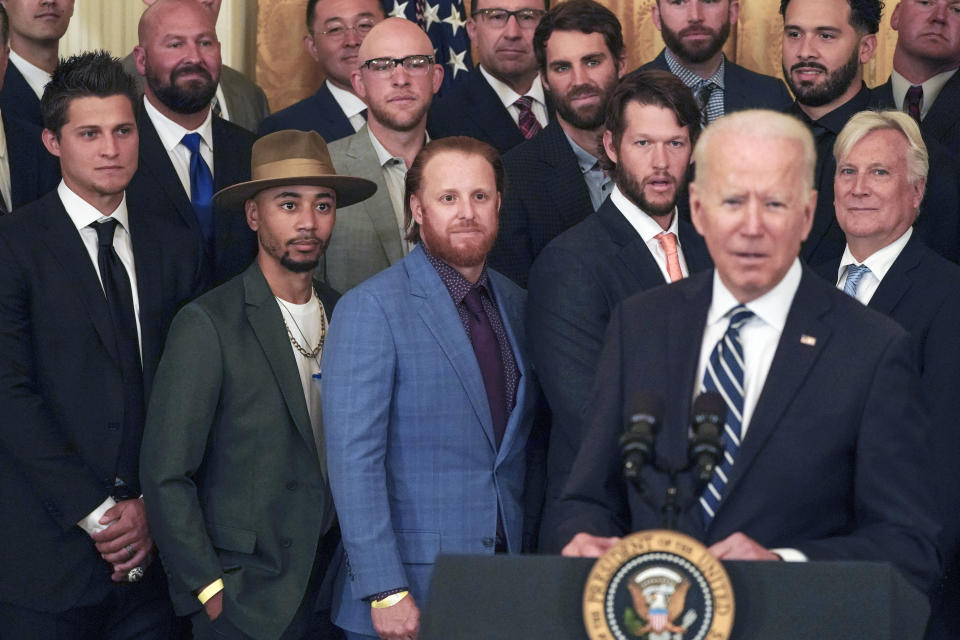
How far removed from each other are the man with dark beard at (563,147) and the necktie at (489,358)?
22.1 inches

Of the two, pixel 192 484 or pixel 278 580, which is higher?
pixel 192 484

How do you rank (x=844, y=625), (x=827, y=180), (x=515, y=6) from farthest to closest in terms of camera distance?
1. (x=515, y=6)
2. (x=827, y=180)
3. (x=844, y=625)

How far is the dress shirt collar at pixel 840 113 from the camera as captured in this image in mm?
4547

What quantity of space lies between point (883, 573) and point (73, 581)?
2.40m

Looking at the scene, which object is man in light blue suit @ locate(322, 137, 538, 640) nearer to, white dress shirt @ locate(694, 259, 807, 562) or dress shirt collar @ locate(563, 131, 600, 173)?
dress shirt collar @ locate(563, 131, 600, 173)

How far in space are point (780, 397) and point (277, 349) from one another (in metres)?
1.80

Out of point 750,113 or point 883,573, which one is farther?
point 750,113

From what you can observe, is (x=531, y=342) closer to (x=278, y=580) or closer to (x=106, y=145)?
(x=278, y=580)

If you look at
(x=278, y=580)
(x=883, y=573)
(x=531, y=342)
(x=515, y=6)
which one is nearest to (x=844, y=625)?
(x=883, y=573)

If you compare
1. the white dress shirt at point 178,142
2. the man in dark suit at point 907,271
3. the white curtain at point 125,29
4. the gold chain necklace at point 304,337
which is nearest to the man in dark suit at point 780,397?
the man in dark suit at point 907,271

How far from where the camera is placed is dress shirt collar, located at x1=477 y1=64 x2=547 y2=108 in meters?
5.30

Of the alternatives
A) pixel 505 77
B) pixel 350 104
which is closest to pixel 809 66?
pixel 505 77

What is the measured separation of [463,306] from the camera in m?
3.49

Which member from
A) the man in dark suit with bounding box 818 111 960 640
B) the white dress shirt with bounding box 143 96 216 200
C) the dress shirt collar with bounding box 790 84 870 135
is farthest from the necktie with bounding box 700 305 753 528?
the white dress shirt with bounding box 143 96 216 200
